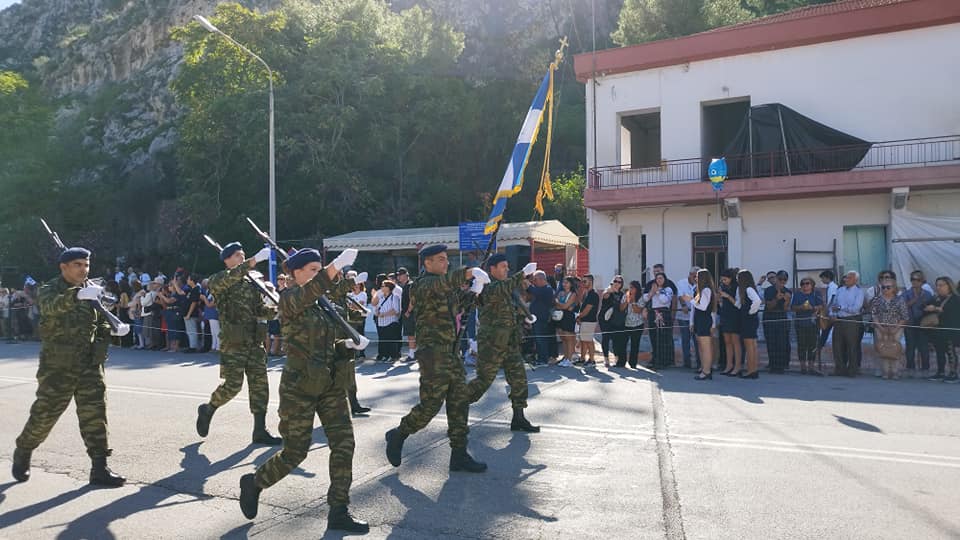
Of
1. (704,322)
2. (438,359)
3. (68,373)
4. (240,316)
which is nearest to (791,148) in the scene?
(704,322)

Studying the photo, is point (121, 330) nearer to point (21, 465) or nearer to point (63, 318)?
point (63, 318)

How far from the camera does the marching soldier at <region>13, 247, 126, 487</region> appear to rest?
6.00 metres

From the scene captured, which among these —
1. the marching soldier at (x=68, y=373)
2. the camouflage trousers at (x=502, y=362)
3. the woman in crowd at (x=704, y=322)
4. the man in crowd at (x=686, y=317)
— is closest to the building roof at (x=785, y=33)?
the man in crowd at (x=686, y=317)

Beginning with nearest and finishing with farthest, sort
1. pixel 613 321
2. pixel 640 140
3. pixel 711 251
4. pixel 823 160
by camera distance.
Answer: pixel 613 321
pixel 823 160
pixel 711 251
pixel 640 140

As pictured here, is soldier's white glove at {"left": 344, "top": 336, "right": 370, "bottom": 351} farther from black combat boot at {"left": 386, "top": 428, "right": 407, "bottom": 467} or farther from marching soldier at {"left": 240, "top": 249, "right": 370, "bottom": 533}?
black combat boot at {"left": 386, "top": 428, "right": 407, "bottom": 467}

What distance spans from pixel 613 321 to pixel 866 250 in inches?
314

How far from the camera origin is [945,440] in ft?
23.7

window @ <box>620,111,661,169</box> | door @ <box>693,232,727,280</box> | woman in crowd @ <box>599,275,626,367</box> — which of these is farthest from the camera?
window @ <box>620,111,661,169</box>

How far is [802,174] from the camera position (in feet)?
56.7

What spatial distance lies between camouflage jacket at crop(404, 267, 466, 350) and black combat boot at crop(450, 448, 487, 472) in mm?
911

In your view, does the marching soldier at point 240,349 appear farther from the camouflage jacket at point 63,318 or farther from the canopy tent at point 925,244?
the canopy tent at point 925,244

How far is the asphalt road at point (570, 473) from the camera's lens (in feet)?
16.0

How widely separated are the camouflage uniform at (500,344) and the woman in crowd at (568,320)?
18.8ft

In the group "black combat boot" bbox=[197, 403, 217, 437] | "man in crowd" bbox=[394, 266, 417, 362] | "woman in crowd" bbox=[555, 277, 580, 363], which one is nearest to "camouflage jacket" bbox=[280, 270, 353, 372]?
"black combat boot" bbox=[197, 403, 217, 437]
